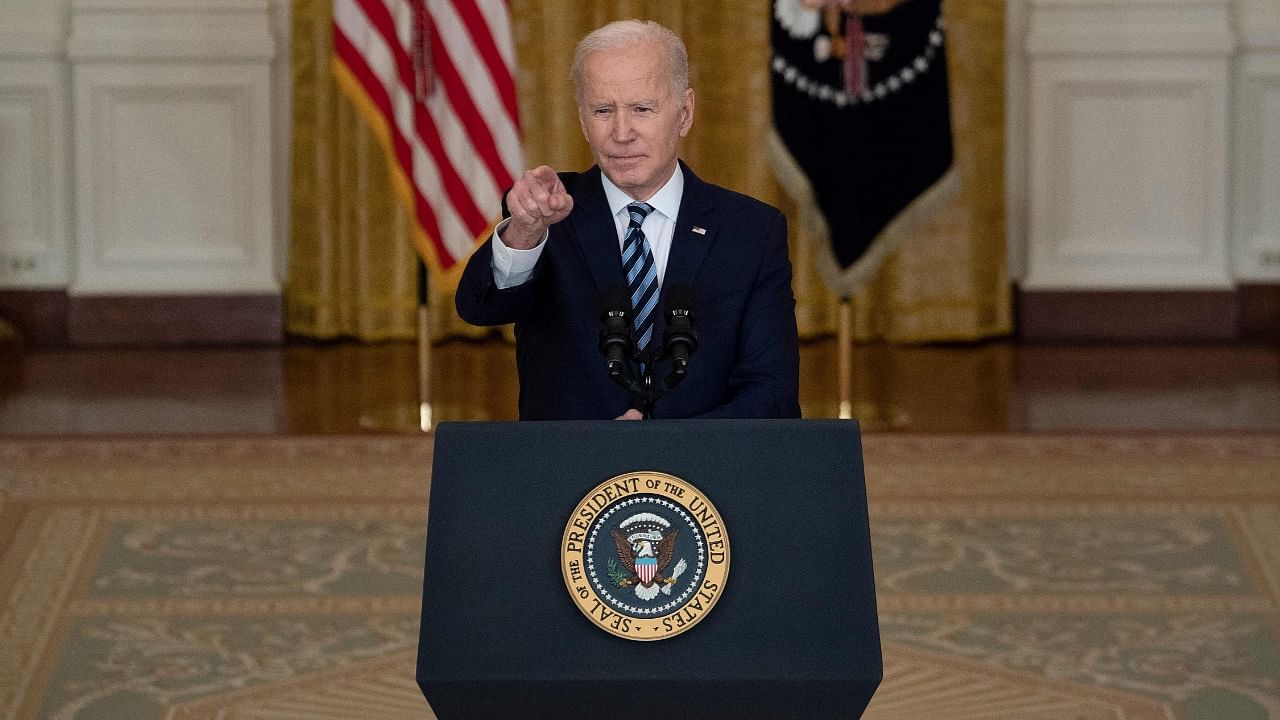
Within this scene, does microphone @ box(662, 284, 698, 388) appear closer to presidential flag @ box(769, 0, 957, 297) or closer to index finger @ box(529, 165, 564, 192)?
index finger @ box(529, 165, 564, 192)

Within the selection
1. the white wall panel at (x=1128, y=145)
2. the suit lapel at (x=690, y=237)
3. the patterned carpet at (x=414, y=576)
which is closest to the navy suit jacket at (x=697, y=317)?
the suit lapel at (x=690, y=237)

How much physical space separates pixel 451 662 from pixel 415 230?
13.5 ft

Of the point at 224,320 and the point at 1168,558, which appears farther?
the point at 224,320

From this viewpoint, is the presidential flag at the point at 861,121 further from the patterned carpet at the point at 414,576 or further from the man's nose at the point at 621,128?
the man's nose at the point at 621,128

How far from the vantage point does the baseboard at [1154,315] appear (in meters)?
7.46

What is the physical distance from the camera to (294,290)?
7594mm

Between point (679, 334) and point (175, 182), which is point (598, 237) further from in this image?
point (175, 182)

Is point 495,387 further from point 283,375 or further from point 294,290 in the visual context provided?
point 294,290

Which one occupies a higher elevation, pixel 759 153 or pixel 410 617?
pixel 759 153

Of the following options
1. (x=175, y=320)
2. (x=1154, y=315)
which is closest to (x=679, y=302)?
(x=175, y=320)

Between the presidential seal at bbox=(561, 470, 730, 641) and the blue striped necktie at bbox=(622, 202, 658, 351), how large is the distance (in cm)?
49

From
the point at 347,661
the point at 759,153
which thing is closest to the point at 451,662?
the point at 347,661

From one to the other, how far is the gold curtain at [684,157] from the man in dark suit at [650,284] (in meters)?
5.13

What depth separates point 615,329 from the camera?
198 centimetres
